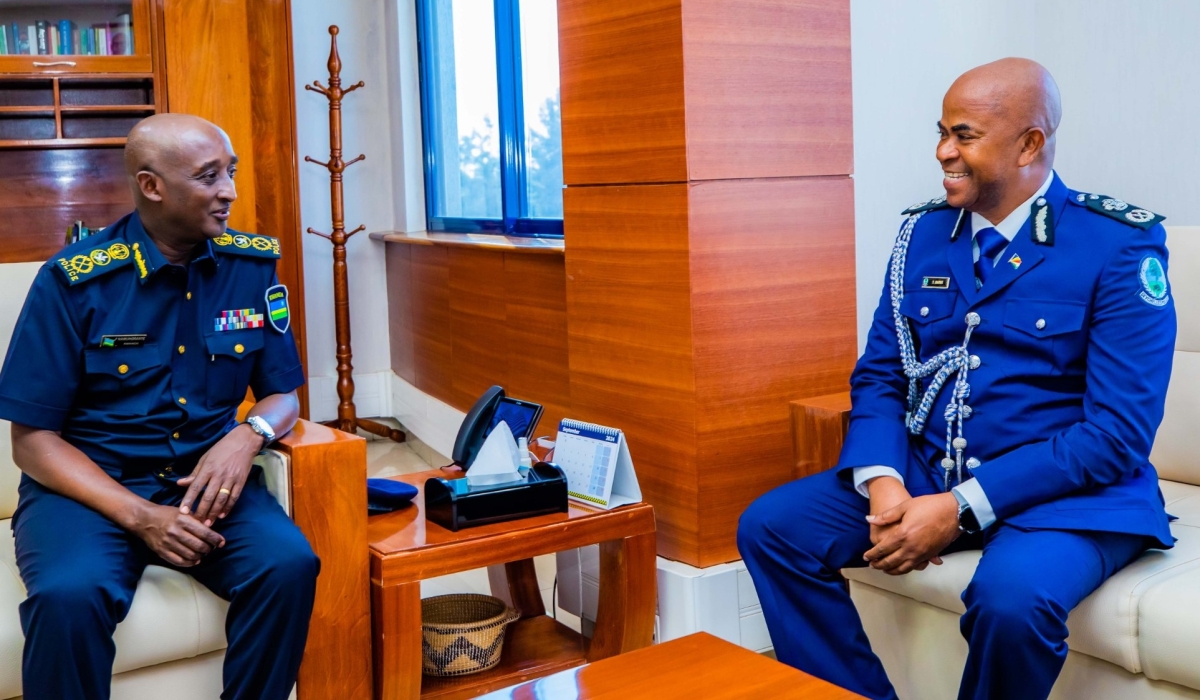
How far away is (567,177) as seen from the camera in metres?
2.63

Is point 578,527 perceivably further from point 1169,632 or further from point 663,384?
point 1169,632

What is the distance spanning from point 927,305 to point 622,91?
0.84 m

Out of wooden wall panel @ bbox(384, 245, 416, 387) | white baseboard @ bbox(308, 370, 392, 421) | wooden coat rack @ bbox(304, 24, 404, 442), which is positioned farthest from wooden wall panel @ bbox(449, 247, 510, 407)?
white baseboard @ bbox(308, 370, 392, 421)

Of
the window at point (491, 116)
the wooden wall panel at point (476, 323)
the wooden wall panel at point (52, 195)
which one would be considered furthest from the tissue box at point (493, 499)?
the wooden wall panel at point (52, 195)

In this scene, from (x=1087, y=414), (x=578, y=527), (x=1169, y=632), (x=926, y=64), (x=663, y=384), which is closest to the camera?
(x=1169, y=632)

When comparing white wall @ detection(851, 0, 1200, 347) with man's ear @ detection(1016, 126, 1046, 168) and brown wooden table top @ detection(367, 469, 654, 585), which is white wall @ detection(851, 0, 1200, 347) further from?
brown wooden table top @ detection(367, 469, 654, 585)

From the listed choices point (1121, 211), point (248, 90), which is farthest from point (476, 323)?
point (1121, 211)

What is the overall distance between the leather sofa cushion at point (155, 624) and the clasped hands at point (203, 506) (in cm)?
5

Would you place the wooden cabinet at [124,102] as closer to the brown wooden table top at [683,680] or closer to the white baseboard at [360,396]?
the white baseboard at [360,396]

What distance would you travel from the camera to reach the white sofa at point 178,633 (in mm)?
1757

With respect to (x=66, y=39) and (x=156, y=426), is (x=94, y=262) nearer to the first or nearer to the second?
(x=156, y=426)

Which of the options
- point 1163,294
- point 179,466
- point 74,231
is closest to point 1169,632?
point 1163,294

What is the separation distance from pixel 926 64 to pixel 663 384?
3.28 feet

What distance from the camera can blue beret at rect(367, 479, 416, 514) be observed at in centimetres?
219
